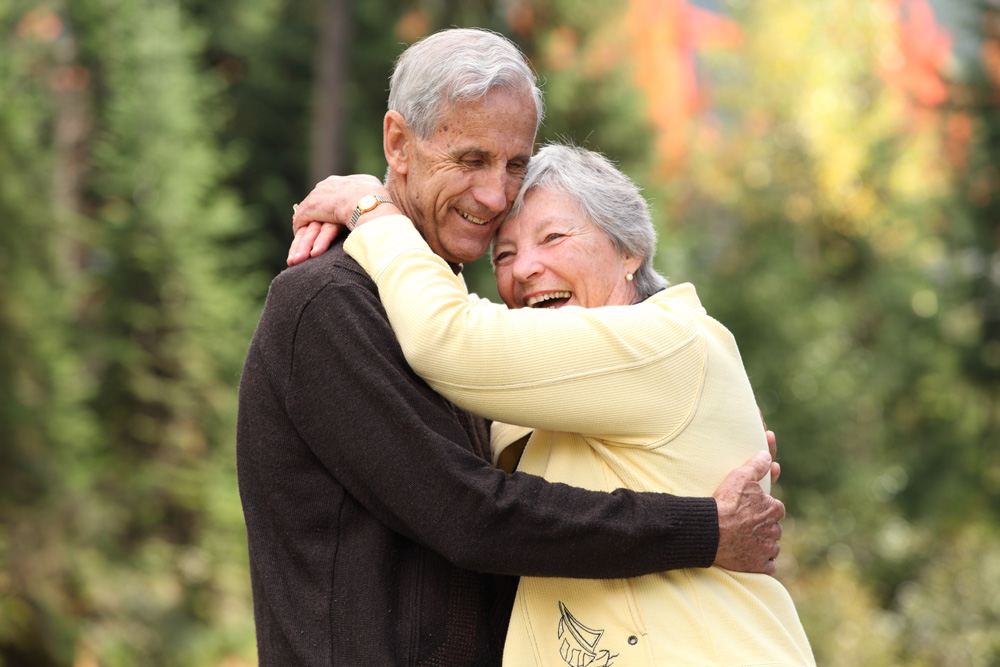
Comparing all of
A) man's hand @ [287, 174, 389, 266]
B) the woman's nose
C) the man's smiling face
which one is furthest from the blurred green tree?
the woman's nose

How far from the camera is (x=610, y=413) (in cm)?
193

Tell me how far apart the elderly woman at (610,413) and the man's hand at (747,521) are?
0.03m

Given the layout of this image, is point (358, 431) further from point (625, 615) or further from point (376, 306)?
point (625, 615)

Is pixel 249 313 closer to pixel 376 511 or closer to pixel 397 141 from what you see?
pixel 397 141

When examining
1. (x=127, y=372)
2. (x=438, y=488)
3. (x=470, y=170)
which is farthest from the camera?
(x=127, y=372)

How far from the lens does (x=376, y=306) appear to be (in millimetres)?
2008

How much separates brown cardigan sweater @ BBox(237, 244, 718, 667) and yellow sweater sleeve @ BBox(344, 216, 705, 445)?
0.08 m

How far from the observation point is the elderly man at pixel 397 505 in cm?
188

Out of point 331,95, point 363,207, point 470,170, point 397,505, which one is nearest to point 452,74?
point 470,170

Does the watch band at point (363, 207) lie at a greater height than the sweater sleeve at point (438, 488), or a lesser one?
greater

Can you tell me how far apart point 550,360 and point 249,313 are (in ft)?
32.4

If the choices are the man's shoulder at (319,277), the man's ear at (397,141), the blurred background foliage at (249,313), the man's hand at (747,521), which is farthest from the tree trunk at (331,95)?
the man's hand at (747,521)

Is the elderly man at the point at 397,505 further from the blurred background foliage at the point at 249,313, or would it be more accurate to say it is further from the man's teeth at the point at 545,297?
the blurred background foliage at the point at 249,313

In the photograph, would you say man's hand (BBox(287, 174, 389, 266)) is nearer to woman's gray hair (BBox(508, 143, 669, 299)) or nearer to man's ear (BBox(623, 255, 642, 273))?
woman's gray hair (BBox(508, 143, 669, 299))
